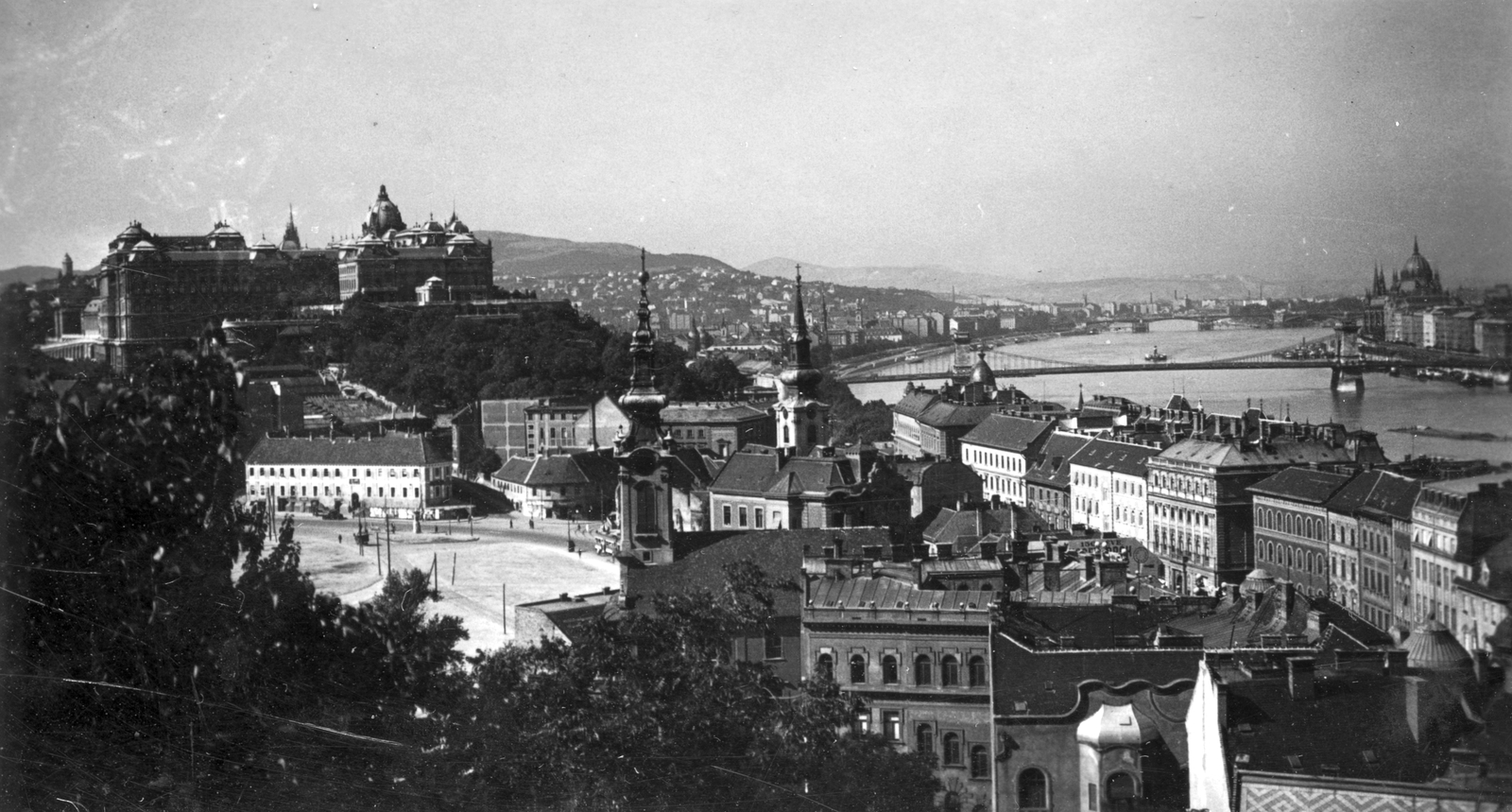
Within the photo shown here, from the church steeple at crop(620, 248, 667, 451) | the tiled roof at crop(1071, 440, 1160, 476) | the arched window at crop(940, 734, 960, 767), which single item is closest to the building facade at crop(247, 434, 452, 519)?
the church steeple at crop(620, 248, 667, 451)

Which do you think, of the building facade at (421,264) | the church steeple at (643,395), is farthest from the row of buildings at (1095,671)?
the building facade at (421,264)

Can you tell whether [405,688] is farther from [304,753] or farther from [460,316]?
[460,316]

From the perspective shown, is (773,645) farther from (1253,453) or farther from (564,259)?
(564,259)

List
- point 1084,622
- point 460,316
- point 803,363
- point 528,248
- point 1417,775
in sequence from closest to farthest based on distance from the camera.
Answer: point 1417,775, point 1084,622, point 803,363, point 528,248, point 460,316

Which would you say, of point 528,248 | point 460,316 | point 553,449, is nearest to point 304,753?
point 528,248

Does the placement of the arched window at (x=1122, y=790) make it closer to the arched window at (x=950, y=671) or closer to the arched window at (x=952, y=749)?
the arched window at (x=952, y=749)

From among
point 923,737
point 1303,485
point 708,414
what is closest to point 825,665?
point 923,737
